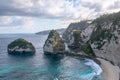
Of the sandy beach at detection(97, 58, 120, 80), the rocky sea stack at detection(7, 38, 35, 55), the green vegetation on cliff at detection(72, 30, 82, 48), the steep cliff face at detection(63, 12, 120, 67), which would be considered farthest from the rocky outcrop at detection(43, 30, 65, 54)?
the sandy beach at detection(97, 58, 120, 80)

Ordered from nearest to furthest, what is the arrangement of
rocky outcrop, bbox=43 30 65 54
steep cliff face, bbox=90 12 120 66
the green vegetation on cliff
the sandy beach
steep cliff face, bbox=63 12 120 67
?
the sandy beach, steep cliff face, bbox=90 12 120 66, steep cliff face, bbox=63 12 120 67, rocky outcrop, bbox=43 30 65 54, the green vegetation on cliff

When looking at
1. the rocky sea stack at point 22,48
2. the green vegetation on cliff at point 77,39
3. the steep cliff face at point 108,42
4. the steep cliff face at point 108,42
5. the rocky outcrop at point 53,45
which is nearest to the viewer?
the steep cliff face at point 108,42

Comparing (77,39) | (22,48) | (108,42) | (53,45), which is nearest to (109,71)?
(108,42)

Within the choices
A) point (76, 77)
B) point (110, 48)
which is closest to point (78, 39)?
point (110, 48)

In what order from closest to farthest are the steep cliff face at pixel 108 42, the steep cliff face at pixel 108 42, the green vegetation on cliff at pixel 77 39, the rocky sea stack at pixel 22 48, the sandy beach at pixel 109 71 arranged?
1. the sandy beach at pixel 109 71
2. the steep cliff face at pixel 108 42
3. the steep cliff face at pixel 108 42
4. the rocky sea stack at pixel 22 48
5. the green vegetation on cliff at pixel 77 39

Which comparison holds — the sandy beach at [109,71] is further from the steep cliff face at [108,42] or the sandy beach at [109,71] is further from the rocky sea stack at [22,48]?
the rocky sea stack at [22,48]

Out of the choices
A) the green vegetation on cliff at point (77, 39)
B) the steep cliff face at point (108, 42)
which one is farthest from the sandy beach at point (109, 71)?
the green vegetation on cliff at point (77, 39)

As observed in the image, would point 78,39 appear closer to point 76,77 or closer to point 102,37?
point 102,37

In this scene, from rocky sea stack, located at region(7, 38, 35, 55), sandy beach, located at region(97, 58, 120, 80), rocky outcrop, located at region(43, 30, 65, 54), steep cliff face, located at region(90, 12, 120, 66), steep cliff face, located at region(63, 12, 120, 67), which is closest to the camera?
sandy beach, located at region(97, 58, 120, 80)

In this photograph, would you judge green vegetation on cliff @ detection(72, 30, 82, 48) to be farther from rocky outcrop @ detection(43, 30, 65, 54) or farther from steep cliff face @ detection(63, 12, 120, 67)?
steep cliff face @ detection(63, 12, 120, 67)
